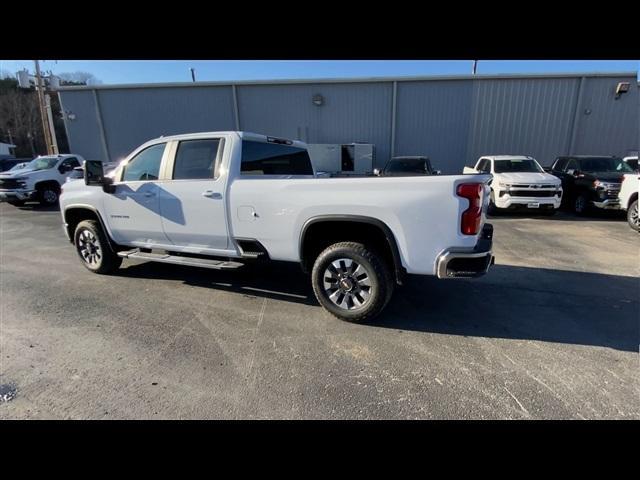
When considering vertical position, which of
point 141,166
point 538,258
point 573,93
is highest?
point 573,93

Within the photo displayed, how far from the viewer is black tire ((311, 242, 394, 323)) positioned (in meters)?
3.18

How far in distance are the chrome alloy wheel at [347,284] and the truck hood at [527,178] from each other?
7.85 metres

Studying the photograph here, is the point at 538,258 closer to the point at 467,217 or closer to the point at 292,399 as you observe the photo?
the point at 467,217

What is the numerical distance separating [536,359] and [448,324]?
0.82 meters

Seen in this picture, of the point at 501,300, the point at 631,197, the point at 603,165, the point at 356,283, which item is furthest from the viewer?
the point at 603,165

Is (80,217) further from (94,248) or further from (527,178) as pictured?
(527,178)

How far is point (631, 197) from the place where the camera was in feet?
25.2

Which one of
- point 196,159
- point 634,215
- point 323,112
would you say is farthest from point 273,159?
point 323,112

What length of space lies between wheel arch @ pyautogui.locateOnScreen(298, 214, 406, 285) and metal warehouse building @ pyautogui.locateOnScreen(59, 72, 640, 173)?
1320cm

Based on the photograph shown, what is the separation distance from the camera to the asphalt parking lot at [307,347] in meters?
2.25

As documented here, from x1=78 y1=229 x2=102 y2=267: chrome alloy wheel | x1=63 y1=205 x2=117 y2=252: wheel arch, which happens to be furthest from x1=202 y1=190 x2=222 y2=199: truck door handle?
x1=78 y1=229 x2=102 y2=267: chrome alloy wheel

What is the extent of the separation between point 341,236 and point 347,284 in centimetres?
54
